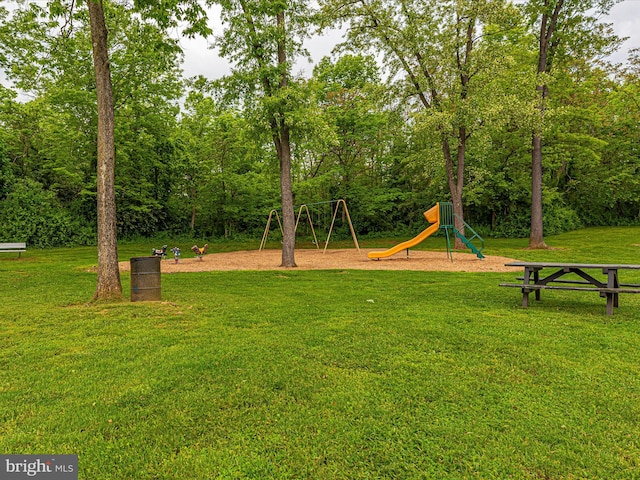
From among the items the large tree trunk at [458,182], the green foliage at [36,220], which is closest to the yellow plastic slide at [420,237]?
the large tree trunk at [458,182]

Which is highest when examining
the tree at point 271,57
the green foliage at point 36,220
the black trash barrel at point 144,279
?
the tree at point 271,57

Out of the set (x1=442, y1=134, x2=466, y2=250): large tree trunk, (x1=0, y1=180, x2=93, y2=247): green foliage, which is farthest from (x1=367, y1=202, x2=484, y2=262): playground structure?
(x1=0, y1=180, x2=93, y2=247): green foliage

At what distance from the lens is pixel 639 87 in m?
23.2

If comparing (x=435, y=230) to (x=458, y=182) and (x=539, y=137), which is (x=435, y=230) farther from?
(x=539, y=137)

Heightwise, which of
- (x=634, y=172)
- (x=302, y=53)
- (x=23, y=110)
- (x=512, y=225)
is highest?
(x=23, y=110)

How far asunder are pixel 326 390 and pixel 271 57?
11625mm

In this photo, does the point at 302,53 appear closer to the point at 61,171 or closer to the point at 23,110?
the point at 61,171

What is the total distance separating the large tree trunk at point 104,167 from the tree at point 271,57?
5.56 m

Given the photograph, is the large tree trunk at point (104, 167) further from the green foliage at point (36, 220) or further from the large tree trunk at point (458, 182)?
the green foliage at point (36, 220)

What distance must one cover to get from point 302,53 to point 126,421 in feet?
41.6

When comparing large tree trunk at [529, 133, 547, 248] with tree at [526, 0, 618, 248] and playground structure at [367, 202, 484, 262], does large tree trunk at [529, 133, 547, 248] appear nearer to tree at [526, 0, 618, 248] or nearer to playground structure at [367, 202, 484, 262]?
tree at [526, 0, 618, 248]

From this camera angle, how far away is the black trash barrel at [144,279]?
20.9ft

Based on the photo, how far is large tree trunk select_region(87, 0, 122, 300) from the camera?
20.1 ft

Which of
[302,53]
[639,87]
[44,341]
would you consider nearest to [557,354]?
[44,341]
